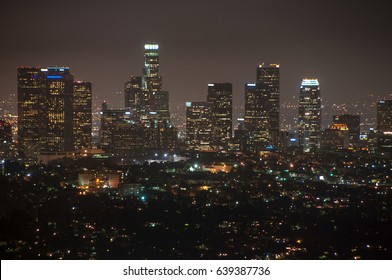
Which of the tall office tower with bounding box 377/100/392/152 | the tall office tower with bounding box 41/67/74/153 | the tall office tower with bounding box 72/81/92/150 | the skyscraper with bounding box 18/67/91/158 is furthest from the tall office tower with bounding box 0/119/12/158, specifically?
the tall office tower with bounding box 377/100/392/152

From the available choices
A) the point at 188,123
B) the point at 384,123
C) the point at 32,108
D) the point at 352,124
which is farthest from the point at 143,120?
the point at 384,123

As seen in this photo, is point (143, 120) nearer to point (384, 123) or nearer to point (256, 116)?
point (256, 116)

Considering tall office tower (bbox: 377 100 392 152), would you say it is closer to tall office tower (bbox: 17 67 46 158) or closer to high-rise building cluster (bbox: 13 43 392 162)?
high-rise building cluster (bbox: 13 43 392 162)

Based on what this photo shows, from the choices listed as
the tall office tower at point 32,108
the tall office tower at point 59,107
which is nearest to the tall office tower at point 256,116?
the tall office tower at point 59,107

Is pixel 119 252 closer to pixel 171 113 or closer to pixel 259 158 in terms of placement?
pixel 259 158

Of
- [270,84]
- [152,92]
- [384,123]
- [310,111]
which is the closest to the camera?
[384,123]
